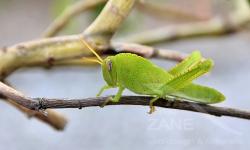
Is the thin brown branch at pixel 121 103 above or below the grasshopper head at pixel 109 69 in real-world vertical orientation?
below

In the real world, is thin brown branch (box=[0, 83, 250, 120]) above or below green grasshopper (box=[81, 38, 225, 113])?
below

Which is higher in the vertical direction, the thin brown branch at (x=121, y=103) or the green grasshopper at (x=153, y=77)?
the green grasshopper at (x=153, y=77)

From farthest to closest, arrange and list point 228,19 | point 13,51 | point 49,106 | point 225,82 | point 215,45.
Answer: point 215,45
point 225,82
point 228,19
point 13,51
point 49,106

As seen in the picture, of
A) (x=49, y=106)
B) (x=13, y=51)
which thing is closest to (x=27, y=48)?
(x=13, y=51)

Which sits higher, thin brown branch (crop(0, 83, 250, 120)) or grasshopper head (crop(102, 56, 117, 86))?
grasshopper head (crop(102, 56, 117, 86))

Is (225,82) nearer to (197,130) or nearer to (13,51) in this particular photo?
(197,130)
